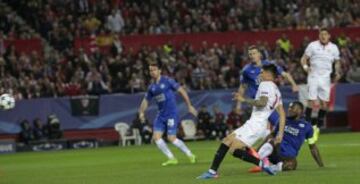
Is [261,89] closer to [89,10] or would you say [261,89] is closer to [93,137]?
[93,137]

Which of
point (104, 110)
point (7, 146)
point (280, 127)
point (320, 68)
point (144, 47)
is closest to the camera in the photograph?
point (280, 127)

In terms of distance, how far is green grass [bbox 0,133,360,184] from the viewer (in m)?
16.8

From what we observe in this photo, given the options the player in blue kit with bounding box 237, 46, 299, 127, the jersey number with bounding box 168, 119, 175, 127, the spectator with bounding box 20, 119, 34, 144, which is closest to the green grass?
the jersey number with bounding box 168, 119, 175, 127

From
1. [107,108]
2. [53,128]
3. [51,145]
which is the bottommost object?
[51,145]

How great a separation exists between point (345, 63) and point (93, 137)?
12.6 meters

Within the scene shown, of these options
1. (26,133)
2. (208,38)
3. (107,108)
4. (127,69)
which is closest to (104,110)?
(107,108)

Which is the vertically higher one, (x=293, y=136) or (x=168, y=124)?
(x=168, y=124)

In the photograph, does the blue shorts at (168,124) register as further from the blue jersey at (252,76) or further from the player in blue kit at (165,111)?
the blue jersey at (252,76)

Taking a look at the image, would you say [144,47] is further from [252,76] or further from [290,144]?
[290,144]

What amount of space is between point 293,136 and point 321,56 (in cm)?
699

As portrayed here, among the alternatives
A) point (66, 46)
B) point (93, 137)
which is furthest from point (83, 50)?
point (93, 137)

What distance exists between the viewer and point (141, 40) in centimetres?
4394

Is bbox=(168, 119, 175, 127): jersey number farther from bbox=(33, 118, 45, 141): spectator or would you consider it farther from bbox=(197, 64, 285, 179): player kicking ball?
bbox=(33, 118, 45, 141): spectator

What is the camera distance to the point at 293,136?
61.0ft
